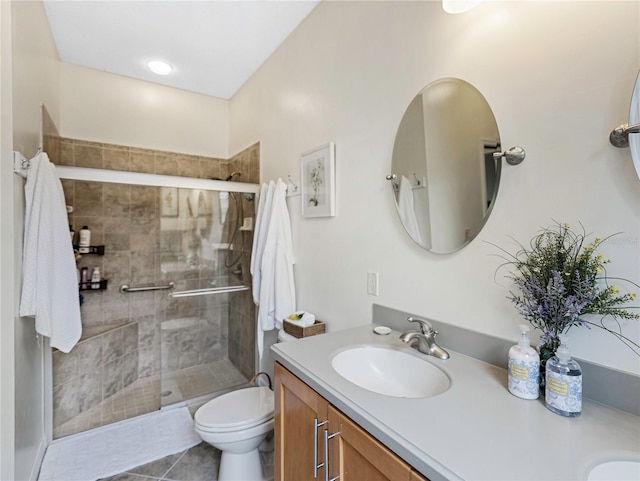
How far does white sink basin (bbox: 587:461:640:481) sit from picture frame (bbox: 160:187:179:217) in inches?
103

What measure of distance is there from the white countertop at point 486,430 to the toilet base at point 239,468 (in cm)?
100

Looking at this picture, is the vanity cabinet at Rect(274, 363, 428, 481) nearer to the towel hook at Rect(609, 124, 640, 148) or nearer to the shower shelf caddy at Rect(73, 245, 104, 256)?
the towel hook at Rect(609, 124, 640, 148)

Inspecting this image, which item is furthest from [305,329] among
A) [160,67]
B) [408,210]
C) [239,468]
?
[160,67]

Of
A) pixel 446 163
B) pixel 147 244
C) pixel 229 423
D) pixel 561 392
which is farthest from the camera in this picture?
pixel 147 244

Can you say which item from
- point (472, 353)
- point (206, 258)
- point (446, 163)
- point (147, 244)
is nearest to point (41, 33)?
point (147, 244)

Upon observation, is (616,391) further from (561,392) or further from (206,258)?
(206,258)

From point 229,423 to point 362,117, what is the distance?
5.45ft

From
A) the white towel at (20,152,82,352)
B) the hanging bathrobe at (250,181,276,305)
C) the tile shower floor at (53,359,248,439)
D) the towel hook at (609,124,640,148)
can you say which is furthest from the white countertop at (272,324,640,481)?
the tile shower floor at (53,359,248,439)

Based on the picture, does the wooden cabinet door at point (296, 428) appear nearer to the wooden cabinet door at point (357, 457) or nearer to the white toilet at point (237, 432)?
the wooden cabinet door at point (357, 457)

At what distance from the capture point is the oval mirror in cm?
109

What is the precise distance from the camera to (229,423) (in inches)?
61.3

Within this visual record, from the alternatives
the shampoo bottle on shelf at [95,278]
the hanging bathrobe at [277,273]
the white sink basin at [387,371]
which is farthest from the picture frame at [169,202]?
the white sink basin at [387,371]

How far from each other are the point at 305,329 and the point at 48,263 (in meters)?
1.36

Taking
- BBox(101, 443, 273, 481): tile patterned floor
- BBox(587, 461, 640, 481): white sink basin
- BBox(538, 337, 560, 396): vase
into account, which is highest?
BBox(538, 337, 560, 396): vase
